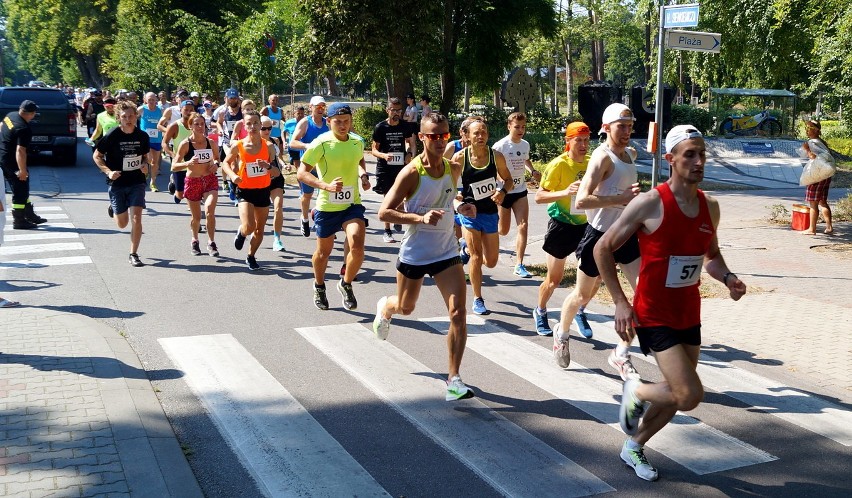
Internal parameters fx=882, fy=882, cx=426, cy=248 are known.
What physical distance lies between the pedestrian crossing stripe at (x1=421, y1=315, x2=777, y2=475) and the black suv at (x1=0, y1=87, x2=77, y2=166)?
18455 millimetres

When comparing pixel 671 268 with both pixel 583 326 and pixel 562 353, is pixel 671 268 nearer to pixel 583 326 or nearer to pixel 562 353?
pixel 562 353

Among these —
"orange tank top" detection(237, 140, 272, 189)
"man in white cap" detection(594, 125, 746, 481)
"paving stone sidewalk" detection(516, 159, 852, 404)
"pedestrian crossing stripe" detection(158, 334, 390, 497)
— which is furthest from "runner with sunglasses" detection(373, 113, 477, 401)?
"orange tank top" detection(237, 140, 272, 189)

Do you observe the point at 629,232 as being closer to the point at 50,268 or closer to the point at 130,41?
the point at 50,268

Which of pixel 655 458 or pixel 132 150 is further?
pixel 132 150

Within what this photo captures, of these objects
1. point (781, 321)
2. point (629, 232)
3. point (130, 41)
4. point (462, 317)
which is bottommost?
point (781, 321)

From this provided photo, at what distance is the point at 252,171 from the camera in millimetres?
10883

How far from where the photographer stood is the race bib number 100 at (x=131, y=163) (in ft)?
35.9

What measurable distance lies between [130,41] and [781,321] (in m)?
41.9

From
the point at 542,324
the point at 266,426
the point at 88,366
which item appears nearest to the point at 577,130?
the point at 542,324

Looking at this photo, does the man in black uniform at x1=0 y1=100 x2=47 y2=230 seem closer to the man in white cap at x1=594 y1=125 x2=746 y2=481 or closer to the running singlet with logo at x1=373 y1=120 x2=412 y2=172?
the running singlet with logo at x1=373 y1=120 x2=412 y2=172

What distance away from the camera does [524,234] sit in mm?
10594

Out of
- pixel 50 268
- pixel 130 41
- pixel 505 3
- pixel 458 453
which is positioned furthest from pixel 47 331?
pixel 130 41

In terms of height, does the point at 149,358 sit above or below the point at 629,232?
below

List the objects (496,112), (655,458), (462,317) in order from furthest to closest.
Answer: (496,112) → (462,317) → (655,458)
